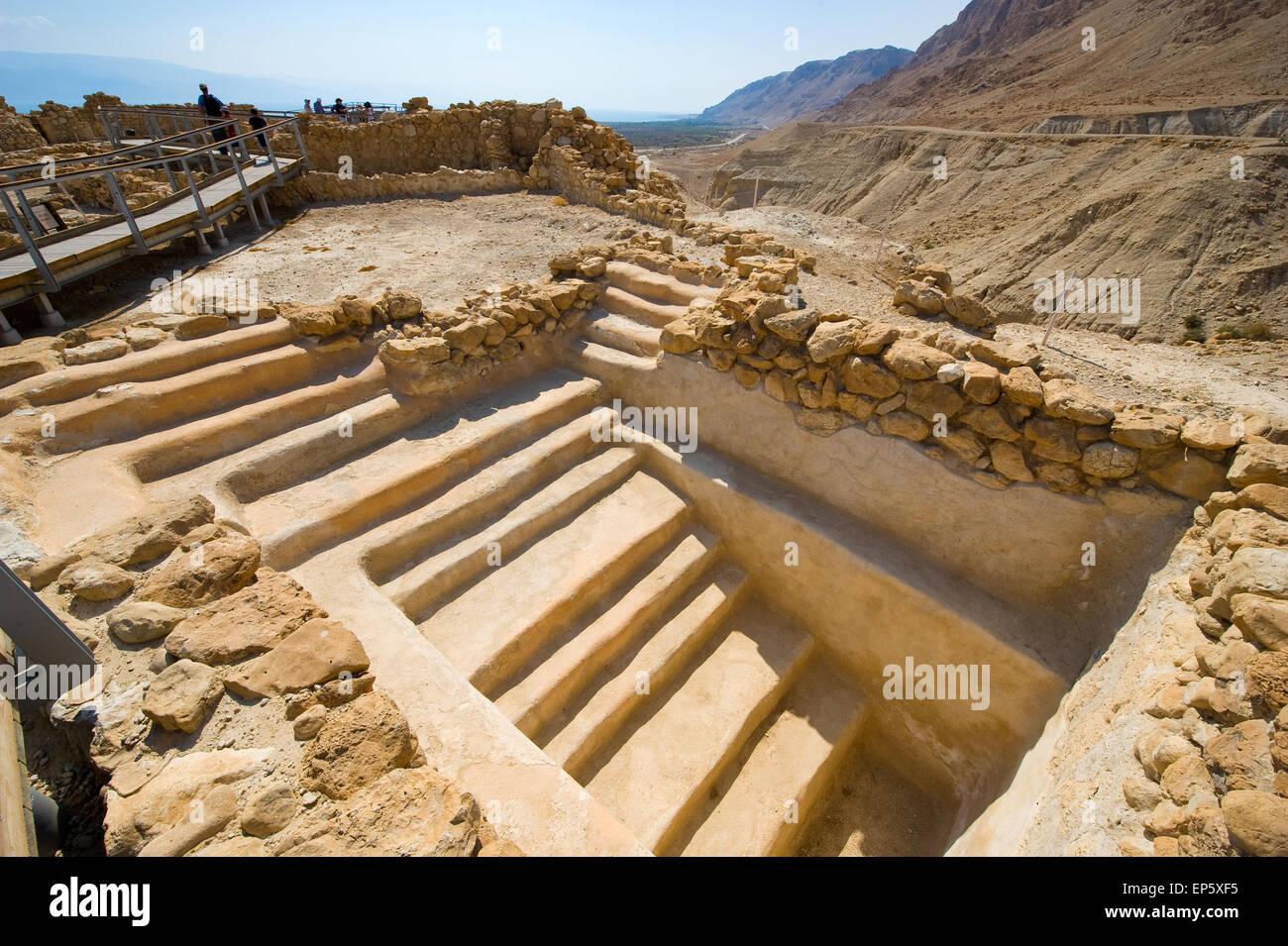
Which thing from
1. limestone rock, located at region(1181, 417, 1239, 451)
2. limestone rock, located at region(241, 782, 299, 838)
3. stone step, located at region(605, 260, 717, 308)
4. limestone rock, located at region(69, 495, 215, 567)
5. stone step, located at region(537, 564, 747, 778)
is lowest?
stone step, located at region(537, 564, 747, 778)

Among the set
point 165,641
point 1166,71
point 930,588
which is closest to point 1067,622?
→ point 930,588

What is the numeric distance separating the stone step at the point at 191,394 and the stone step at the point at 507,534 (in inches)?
84.3

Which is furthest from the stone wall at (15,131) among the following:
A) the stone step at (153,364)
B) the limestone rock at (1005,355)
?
the limestone rock at (1005,355)

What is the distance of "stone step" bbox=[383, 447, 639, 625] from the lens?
12.8 feet

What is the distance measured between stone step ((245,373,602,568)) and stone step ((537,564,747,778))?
2021 mm

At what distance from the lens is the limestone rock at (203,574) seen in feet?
9.21

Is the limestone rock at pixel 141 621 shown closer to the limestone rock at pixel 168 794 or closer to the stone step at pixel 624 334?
the limestone rock at pixel 168 794

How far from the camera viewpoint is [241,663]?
2533 mm

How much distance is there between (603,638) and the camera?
4.07 m

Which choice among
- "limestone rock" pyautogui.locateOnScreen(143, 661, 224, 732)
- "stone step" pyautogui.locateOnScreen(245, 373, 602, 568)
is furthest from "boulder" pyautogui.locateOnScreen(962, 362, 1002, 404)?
"limestone rock" pyautogui.locateOnScreen(143, 661, 224, 732)

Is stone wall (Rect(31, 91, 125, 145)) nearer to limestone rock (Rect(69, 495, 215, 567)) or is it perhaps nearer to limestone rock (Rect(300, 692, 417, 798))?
limestone rock (Rect(69, 495, 215, 567))

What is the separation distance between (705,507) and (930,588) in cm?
189

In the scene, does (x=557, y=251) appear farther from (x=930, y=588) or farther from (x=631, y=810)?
(x=631, y=810)
